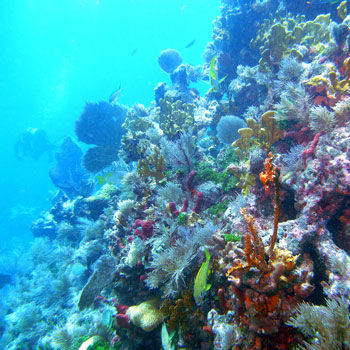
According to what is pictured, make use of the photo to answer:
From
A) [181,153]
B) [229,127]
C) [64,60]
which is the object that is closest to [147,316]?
[181,153]

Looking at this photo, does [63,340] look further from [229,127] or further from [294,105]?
[294,105]

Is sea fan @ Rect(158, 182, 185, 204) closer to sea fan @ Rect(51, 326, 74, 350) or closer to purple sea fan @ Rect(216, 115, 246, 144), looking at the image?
purple sea fan @ Rect(216, 115, 246, 144)

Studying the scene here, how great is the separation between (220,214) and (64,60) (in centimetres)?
9810

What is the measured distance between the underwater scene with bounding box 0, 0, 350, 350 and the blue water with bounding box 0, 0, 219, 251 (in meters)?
33.5

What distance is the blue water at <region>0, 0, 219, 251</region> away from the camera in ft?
182

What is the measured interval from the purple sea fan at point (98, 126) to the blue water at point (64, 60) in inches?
1279

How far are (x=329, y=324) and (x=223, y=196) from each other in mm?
2996

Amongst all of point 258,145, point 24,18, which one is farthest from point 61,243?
point 24,18

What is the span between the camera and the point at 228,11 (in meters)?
9.53

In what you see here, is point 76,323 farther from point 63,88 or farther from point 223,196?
point 63,88

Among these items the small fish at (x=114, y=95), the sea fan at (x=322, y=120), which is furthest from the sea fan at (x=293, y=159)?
the small fish at (x=114, y=95)

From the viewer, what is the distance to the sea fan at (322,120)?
10.1 ft

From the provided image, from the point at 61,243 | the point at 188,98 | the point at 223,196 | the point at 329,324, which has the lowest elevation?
the point at 329,324

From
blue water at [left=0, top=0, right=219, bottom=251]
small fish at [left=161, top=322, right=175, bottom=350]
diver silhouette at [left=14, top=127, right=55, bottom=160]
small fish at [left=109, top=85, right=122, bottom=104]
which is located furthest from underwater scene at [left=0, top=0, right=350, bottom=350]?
blue water at [left=0, top=0, right=219, bottom=251]
